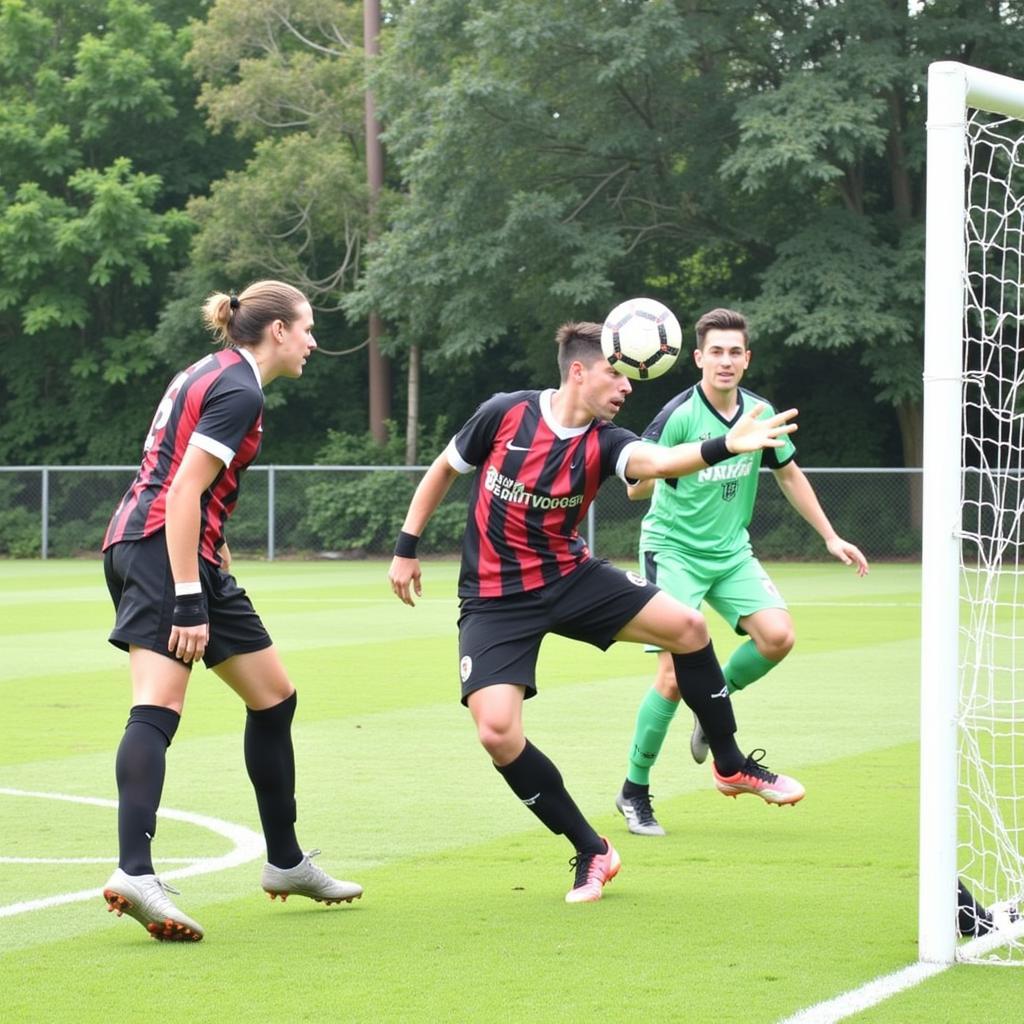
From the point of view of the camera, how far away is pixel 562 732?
10102mm

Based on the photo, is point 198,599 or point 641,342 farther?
point 641,342

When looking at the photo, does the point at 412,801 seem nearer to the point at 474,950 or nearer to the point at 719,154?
the point at 474,950

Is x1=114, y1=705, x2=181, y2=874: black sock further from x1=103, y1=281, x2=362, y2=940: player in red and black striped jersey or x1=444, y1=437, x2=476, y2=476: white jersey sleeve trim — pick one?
x1=444, y1=437, x2=476, y2=476: white jersey sleeve trim

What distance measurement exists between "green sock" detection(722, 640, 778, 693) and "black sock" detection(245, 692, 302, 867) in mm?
2727

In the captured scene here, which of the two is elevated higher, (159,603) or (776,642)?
Answer: (159,603)

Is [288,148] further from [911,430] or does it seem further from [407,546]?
[407,546]

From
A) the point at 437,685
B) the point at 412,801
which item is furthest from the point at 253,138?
the point at 412,801

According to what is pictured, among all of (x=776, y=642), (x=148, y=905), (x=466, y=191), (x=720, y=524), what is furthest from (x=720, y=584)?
(x=466, y=191)

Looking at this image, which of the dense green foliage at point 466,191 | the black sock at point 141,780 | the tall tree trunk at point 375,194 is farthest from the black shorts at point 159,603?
the tall tree trunk at point 375,194

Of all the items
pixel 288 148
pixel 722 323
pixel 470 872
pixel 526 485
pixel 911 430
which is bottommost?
pixel 470 872

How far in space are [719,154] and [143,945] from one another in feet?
95.3

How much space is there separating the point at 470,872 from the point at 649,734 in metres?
1.29

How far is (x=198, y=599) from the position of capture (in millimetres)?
5270

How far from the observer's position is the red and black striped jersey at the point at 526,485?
6145 millimetres
